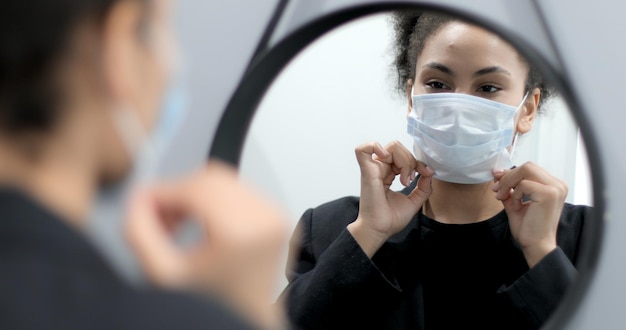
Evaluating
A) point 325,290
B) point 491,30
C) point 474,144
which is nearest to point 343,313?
point 325,290

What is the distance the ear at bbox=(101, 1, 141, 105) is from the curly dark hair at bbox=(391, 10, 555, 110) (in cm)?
61

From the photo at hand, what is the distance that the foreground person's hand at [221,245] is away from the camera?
38 centimetres

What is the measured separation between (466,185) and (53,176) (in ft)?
2.55

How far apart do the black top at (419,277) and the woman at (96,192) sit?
0.51 meters

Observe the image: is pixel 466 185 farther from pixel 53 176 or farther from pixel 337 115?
pixel 53 176

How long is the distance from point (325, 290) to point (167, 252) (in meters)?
0.54

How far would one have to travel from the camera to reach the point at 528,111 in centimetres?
101

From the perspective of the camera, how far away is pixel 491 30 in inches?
26.9

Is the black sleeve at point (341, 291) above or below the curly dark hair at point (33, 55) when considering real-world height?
below

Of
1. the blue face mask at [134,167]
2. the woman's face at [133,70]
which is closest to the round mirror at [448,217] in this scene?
the blue face mask at [134,167]

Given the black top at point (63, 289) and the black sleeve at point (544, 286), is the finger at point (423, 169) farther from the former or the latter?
the black top at point (63, 289)

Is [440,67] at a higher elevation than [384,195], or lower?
higher

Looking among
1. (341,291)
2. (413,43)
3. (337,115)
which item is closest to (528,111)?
(413,43)

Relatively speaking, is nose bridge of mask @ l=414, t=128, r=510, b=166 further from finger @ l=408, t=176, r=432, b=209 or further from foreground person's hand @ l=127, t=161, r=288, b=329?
foreground person's hand @ l=127, t=161, r=288, b=329
